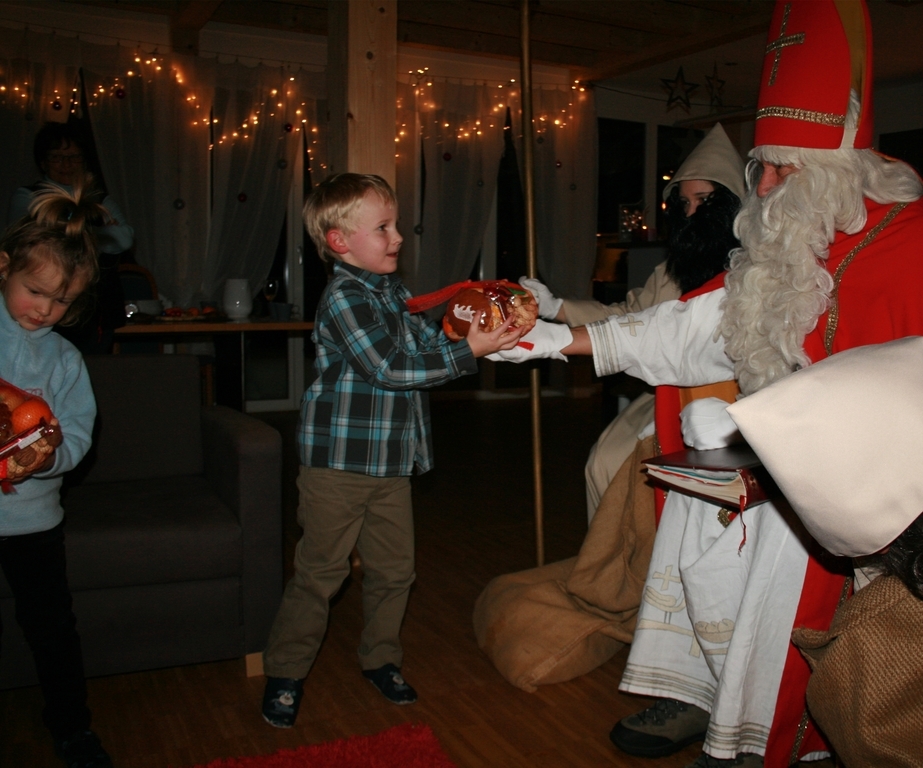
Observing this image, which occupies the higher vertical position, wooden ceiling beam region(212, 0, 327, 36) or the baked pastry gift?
wooden ceiling beam region(212, 0, 327, 36)

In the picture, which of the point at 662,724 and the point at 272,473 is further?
the point at 272,473

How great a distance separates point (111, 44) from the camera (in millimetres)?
6121

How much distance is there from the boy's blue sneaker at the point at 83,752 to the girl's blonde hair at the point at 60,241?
959 mm

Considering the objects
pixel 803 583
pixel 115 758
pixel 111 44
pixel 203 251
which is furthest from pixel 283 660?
pixel 111 44

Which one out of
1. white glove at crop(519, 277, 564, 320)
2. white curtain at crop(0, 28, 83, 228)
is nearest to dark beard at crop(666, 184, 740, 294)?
white glove at crop(519, 277, 564, 320)

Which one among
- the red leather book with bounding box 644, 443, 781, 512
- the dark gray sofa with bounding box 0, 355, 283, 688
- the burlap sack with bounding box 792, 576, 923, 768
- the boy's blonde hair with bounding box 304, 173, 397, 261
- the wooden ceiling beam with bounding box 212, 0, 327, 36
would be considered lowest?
the dark gray sofa with bounding box 0, 355, 283, 688

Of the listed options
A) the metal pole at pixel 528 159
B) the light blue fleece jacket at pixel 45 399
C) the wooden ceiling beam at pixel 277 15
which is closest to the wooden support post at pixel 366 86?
the metal pole at pixel 528 159

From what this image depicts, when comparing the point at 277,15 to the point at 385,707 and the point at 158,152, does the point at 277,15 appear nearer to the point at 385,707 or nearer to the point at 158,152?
the point at 158,152

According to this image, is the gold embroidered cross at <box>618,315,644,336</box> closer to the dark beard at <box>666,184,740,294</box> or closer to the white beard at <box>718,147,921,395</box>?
the white beard at <box>718,147,921,395</box>

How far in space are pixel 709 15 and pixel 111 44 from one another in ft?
14.8

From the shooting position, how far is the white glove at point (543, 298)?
2443mm

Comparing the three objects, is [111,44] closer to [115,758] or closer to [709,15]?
[709,15]

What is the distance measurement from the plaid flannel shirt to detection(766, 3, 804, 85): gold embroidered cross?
919 mm

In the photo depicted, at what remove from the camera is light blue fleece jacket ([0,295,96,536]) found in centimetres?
184
